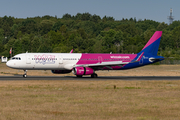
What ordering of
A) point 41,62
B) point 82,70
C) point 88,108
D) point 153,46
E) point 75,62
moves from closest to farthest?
point 88,108, point 82,70, point 41,62, point 75,62, point 153,46

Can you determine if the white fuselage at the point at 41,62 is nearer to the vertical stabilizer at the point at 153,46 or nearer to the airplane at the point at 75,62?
the airplane at the point at 75,62

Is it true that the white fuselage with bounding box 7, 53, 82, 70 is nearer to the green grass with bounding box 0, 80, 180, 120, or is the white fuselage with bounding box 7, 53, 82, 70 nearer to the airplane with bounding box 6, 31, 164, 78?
the airplane with bounding box 6, 31, 164, 78

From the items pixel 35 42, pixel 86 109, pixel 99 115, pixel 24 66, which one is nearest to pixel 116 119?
pixel 99 115

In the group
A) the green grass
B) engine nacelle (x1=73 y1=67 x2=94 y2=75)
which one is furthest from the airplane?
the green grass

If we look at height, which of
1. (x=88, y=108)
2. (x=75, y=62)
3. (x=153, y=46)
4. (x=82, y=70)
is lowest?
(x=88, y=108)

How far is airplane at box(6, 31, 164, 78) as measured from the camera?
148ft

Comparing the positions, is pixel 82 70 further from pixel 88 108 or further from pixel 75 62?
pixel 88 108

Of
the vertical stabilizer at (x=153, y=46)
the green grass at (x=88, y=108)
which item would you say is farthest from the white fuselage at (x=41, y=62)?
the green grass at (x=88, y=108)

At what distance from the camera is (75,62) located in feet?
Result: 155

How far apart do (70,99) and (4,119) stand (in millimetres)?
7476

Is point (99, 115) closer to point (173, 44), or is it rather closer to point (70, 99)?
point (70, 99)

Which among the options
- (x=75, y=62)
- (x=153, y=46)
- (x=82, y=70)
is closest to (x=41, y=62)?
(x=75, y=62)

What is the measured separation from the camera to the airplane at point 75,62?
1775 inches

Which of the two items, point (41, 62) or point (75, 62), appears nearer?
point (41, 62)
